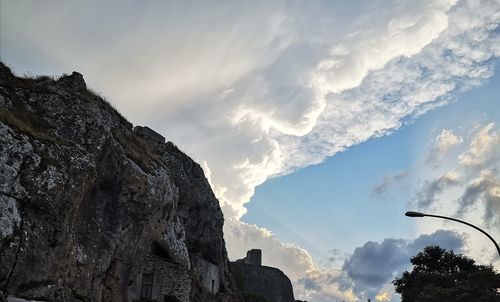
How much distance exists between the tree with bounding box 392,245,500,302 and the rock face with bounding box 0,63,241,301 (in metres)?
22.0

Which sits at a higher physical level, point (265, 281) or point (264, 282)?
point (265, 281)

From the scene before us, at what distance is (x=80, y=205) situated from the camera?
2472cm

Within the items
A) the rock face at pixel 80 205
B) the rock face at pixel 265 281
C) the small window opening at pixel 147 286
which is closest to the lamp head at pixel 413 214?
the rock face at pixel 80 205

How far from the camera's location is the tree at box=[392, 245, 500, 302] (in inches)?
1503

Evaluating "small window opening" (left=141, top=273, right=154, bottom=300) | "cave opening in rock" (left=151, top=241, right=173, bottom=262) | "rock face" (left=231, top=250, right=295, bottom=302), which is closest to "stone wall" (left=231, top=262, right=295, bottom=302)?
"rock face" (left=231, top=250, right=295, bottom=302)

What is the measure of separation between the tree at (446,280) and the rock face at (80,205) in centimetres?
2198

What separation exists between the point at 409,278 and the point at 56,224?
149 feet

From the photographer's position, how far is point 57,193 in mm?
20922

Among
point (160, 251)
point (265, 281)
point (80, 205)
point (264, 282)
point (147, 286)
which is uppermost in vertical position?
point (265, 281)

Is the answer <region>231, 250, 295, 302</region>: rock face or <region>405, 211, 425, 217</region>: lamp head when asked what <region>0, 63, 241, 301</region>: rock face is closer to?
<region>405, 211, 425, 217</region>: lamp head

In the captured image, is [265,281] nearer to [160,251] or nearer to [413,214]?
[160,251]

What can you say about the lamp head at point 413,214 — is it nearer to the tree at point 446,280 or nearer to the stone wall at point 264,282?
the tree at point 446,280

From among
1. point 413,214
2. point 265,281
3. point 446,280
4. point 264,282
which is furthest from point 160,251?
point 265,281

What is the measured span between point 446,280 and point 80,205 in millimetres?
43217
